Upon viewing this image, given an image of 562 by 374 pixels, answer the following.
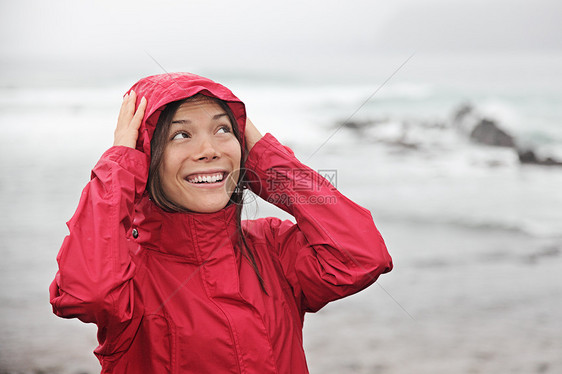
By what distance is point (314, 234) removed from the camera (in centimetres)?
150

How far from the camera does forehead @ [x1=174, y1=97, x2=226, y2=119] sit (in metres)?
1.44

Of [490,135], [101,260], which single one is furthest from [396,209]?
[101,260]

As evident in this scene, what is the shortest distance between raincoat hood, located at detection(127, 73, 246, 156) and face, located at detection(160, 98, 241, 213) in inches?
1.7

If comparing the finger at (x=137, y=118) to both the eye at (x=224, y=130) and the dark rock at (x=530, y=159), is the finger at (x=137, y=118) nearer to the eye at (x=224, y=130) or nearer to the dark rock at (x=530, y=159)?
the eye at (x=224, y=130)

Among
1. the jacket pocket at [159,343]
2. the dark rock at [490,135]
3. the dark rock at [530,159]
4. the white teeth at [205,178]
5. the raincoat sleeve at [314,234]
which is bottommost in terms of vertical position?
the dark rock at [490,135]

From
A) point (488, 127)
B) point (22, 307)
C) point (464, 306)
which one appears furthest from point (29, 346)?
point (488, 127)

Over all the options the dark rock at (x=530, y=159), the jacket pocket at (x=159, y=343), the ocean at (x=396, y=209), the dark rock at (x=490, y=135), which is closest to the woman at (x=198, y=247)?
the jacket pocket at (x=159, y=343)

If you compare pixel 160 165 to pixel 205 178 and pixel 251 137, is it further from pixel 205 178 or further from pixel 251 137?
pixel 251 137

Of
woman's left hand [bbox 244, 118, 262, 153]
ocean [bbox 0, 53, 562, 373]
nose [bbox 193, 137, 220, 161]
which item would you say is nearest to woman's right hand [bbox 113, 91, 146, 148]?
nose [bbox 193, 137, 220, 161]

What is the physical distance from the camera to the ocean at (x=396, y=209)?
3262 mm

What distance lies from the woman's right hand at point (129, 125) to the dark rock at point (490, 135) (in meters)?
8.71

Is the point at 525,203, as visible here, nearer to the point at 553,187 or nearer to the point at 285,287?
the point at 553,187

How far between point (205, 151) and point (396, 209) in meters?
4.91

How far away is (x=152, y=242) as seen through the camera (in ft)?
4.72
